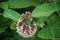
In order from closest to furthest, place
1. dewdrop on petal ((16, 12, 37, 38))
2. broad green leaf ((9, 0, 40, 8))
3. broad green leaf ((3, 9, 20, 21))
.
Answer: dewdrop on petal ((16, 12, 37, 38)) → broad green leaf ((3, 9, 20, 21)) → broad green leaf ((9, 0, 40, 8))

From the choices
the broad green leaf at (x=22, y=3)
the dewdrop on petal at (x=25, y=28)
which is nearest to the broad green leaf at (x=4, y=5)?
the broad green leaf at (x=22, y=3)

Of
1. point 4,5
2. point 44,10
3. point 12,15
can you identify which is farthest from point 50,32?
point 4,5

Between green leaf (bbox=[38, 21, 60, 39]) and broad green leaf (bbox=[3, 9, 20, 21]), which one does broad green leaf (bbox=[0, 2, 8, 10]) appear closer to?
Result: broad green leaf (bbox=[3, 9, 20, 21])

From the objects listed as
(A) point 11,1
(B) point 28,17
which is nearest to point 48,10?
(B) point 28,17

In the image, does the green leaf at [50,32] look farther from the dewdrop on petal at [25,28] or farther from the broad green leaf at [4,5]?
the broad green leaf at [4,5]

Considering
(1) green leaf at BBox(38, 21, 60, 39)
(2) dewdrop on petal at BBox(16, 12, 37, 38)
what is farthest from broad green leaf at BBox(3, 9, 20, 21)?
(1) green leaf at BBox(38, 21, 60, 39)

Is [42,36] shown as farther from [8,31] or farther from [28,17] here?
[8,31]
